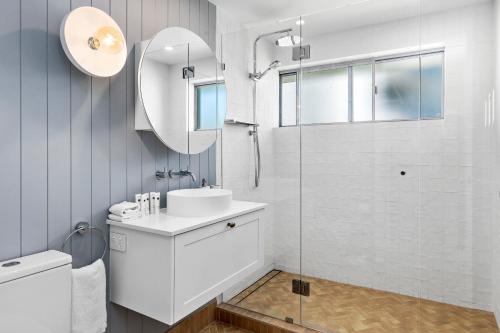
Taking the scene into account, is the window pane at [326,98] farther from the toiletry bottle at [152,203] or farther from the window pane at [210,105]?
the toiletry bottle at [152,203]

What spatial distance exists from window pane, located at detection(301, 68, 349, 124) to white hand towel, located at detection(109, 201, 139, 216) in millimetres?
1610

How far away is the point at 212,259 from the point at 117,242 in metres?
0.53

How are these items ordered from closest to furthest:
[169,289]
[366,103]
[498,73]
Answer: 1. [169,289]
2. [498,73]
3. [366,103]

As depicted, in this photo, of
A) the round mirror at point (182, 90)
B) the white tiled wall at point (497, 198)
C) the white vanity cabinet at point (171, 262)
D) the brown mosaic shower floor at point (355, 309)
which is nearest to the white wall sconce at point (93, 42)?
the round mirror at point (182, 90)

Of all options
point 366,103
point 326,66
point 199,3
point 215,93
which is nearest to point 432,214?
point 366,103

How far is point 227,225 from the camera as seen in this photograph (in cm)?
187

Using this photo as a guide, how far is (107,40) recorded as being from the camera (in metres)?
1.60

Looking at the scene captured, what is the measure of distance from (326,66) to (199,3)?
116 cm

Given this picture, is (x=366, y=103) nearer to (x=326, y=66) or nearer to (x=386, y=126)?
(x=386, y=126)

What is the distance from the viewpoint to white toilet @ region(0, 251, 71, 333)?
118 cm

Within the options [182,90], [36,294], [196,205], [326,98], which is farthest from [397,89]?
[36,294]

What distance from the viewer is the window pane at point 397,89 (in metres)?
2.49

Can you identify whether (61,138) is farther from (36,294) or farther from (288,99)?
(288,99)

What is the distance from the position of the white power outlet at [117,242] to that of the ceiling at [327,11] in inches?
75.8
